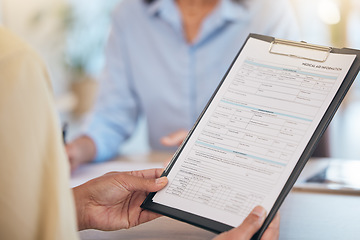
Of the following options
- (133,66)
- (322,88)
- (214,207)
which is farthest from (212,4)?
(214,207)

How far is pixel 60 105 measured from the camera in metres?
3.99

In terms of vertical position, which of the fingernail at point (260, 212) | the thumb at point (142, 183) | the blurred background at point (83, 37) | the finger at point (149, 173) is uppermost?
the blurred background at point (83, 37)

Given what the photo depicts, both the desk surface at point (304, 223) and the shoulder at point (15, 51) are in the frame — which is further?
the desk surface at point (304, 223)

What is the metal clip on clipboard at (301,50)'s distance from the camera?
81cm

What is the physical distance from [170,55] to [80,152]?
1.58 ft

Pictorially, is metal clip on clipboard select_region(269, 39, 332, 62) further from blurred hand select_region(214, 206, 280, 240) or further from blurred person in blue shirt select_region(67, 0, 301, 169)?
blurred person in blue shirt select_region(67, 0, 301, 169)

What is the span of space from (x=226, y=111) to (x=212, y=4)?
3.06 feet

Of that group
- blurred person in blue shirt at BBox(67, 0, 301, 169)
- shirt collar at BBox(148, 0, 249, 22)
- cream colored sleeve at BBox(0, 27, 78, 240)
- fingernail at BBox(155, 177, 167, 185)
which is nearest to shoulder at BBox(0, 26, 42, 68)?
cream colored sleeve at BBox(0, 27, 78, 240)

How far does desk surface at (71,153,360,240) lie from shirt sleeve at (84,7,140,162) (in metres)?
0.49

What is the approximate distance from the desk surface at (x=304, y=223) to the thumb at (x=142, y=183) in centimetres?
8

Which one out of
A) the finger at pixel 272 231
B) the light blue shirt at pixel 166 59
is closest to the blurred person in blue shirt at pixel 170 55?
the light blue shirt at pixel 166 59

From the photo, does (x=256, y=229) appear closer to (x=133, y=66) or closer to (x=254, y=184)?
(x=254, y=184)

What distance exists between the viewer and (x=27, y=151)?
51 centimetres

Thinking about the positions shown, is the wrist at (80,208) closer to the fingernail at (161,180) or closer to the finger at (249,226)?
the fingernail at (161,180)
